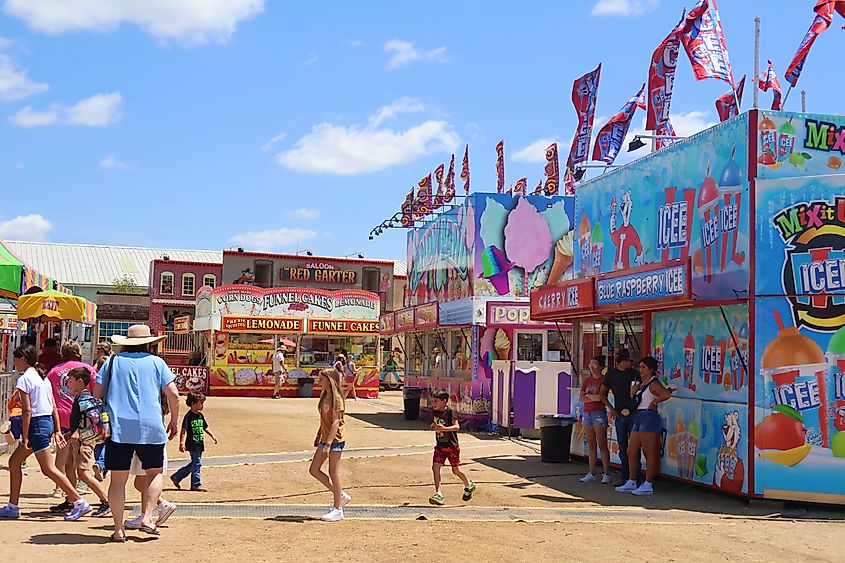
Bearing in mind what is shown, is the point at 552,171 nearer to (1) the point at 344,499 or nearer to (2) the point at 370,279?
(1) the point at 344,499

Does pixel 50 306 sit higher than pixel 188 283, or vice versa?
pixel 188 283

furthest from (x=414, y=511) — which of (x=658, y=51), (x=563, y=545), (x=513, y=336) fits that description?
(x=513, y=336)

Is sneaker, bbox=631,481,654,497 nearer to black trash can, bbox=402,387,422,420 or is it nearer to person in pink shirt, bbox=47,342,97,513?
person in pink shirt, bbox=47,342,97,513

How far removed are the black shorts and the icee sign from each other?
6279mm

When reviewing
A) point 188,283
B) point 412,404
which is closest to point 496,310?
point 412,404

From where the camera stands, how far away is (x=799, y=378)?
435 inches

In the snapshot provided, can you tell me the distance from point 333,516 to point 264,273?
4780cm

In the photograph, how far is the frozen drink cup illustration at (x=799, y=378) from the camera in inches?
433

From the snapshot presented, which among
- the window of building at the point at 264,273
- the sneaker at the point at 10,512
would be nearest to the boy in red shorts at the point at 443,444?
the sneaker at the point at 10,512

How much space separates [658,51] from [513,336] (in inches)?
312

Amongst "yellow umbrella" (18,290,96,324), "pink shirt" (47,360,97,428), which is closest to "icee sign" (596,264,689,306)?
"pink shirt" (47,360,97,428)

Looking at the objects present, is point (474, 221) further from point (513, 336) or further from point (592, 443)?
point (592, 443)

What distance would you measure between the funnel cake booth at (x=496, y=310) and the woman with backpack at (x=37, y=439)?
1149 centimetres

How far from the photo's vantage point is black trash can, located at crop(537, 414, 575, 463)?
50.7 ft
